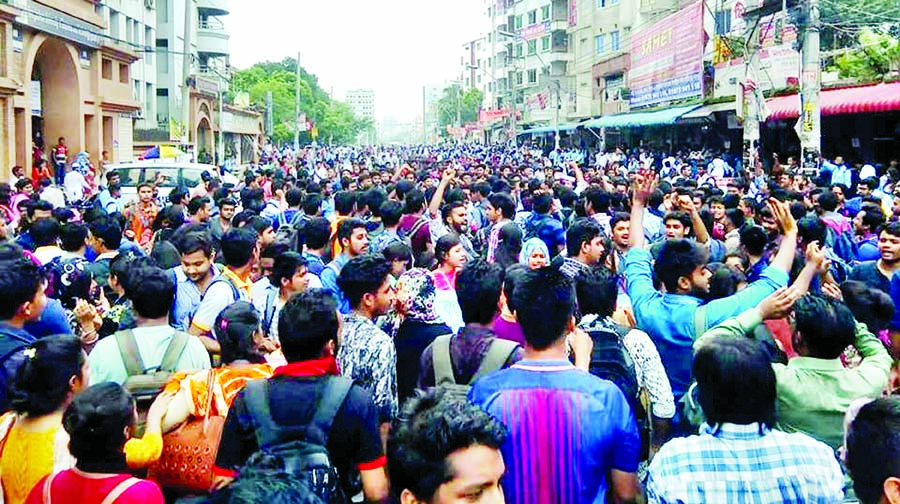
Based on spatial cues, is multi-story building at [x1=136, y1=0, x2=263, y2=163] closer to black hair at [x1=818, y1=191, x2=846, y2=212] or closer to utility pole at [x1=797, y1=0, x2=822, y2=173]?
utility pole at [x1=797, y1=0, x2=822, y2=173]

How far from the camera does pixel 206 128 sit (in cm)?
4991

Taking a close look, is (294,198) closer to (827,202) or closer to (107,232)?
(107,232)

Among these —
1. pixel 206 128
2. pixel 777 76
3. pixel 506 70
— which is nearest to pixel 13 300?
pixel 777 76

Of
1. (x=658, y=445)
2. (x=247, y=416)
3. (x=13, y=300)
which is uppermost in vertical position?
(x=13, y=300)

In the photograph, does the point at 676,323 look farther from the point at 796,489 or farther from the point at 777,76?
the point at 777,76

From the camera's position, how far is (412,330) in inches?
192

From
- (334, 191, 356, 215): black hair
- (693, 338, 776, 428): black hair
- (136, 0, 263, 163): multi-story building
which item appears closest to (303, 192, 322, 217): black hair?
(334, 191, 356, 215): black hair

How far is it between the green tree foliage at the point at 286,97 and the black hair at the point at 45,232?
69.3 meters

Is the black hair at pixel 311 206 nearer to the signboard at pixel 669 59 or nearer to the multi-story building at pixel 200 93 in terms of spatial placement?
the multi-story building at pixel 200 93

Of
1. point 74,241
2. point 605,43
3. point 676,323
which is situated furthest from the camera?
point 605,43

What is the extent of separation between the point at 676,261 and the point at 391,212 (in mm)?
4097

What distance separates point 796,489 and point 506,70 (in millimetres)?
88170

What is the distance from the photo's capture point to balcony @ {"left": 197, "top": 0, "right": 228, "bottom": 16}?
61125mm

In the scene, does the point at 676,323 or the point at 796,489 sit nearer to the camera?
the point at 796,489
